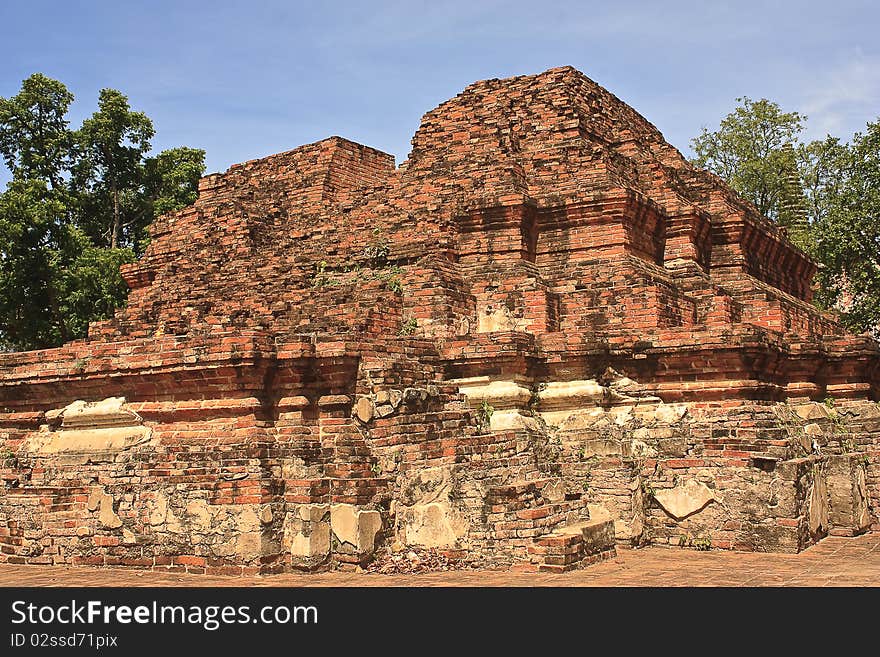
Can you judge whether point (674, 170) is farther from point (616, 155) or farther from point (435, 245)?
point (435, 245)

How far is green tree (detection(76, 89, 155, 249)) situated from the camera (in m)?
22.1

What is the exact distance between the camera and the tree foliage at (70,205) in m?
19.9

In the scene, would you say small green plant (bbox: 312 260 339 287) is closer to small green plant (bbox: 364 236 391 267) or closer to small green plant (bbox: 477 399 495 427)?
small green plant (bbox: 364 236 391 267)

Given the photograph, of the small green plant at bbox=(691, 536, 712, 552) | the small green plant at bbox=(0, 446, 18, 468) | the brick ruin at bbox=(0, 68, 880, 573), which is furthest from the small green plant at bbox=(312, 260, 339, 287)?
the small green plant at bbox=(691, 536, 712, 552)

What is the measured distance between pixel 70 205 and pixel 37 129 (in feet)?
6.21

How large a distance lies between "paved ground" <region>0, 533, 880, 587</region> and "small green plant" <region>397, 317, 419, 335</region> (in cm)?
321

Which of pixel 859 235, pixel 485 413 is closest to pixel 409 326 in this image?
pixel 485 413

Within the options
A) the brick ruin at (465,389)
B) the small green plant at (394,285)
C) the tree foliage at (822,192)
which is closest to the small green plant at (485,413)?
the brick ruin at (465,389)

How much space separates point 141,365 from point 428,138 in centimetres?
612

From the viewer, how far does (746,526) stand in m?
8.14

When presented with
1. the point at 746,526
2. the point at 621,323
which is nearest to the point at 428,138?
the point at 621,323

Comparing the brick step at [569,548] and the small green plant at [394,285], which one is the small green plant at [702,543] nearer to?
the brick step at [569,548]

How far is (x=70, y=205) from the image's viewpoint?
2197cm

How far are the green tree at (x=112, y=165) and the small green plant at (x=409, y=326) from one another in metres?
14.8
